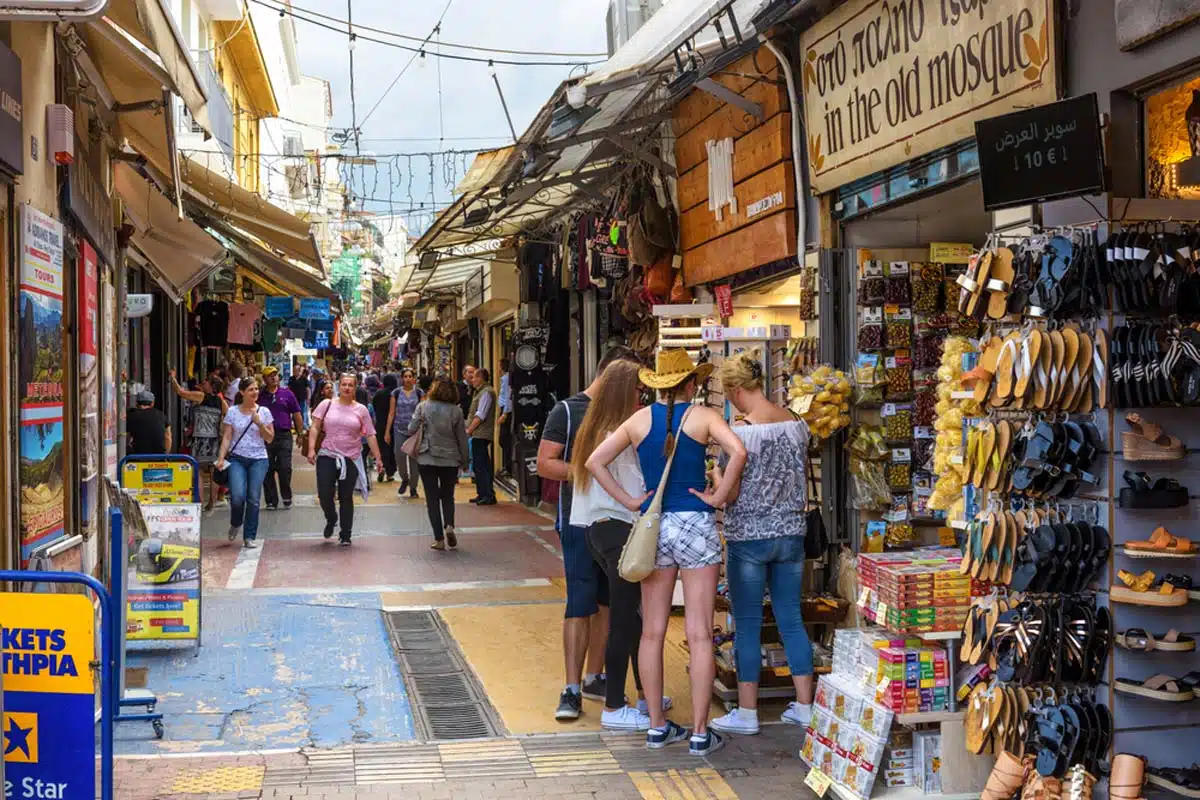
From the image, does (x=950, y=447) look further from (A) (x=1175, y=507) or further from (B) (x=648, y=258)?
(B) (x=648, y=258)

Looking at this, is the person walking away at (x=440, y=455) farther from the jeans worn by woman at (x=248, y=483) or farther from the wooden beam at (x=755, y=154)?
the wooden beam at (x=755, y=154)

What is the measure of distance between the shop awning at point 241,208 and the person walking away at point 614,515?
6826 millimetres

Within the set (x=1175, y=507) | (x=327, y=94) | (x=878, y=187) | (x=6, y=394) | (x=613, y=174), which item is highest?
(x=327, y=94)

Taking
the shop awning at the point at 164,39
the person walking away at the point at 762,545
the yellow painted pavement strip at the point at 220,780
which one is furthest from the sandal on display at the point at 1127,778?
the shop awning at the point at 164,39

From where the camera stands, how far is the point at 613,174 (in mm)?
13164

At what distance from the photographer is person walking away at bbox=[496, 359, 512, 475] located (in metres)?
19.1

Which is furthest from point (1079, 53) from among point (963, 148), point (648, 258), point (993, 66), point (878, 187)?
point (648, 258)

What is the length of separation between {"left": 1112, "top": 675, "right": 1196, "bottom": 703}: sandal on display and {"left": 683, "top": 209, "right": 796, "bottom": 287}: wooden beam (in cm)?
440

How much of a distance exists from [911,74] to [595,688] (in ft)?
12.6

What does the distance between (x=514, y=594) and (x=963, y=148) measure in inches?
228

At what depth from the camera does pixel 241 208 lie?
1290 centimetres

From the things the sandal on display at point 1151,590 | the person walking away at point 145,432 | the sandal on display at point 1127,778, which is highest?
the person walking away at point 145,432

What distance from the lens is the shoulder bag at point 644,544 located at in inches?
243

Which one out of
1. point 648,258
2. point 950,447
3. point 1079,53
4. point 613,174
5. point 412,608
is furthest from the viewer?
point 613,174
